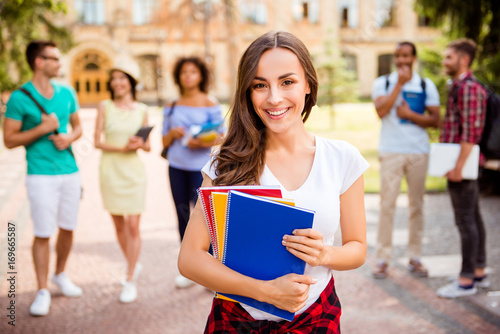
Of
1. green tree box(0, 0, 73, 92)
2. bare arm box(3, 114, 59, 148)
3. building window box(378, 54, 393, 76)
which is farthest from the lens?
building window box(378, 54, 393, 76)

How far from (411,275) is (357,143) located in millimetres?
10054

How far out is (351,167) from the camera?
1.74 m

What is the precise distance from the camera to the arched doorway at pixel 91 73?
1169 inches

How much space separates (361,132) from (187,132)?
1362 centimetres

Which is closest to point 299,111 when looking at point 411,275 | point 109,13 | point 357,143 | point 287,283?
point 287,283

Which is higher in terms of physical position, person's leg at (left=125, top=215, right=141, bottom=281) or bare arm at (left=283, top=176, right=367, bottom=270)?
bare arm at (left=283, top=176, right=367, bottom=270)

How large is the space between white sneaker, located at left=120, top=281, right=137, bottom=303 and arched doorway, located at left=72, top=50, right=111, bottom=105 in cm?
2700

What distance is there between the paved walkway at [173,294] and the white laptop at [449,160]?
108 centimetres

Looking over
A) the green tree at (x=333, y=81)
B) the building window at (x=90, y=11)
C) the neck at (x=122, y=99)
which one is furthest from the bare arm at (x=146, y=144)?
the building window at (x=90, y=11)

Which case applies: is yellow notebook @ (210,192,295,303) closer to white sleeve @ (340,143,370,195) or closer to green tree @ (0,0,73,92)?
white sleeve @ (340,143,370,195)

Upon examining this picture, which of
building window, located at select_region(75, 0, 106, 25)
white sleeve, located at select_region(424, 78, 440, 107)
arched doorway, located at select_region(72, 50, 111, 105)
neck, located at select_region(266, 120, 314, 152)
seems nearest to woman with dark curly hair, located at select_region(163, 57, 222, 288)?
white sleeve, located at select_region(424, 78, 440, 107)

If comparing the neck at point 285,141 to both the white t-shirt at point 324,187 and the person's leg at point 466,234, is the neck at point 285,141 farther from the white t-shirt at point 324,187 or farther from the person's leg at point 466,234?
the person's leg at point 466,234

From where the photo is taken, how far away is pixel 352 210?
173 cm

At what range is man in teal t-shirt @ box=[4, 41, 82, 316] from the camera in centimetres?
377
